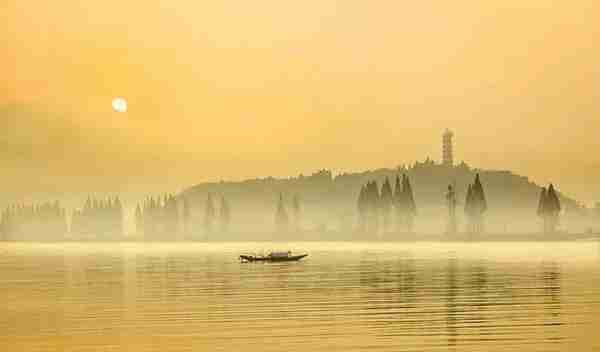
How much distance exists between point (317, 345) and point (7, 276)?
7188 cm

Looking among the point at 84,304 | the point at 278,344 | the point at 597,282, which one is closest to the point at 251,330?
the point at 278,344

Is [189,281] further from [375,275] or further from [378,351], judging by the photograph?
[378,351]

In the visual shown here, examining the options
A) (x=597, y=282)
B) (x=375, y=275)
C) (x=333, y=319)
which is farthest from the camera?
(x=375, y=275)

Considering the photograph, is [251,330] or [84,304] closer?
[251,330]

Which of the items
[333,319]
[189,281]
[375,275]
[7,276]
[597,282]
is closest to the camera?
[333,319]

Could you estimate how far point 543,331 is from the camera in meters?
44.6

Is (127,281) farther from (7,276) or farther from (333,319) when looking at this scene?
(333,319)

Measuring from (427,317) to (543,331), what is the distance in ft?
26.4

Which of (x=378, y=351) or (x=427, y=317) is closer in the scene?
(x=378, y=351)

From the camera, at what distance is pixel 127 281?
8981 cm

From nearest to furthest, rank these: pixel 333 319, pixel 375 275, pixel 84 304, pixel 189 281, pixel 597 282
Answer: pixel 333 319 < pixel 84 304 < pixel 597 282 < pixel 189 281 < pixel 375 275

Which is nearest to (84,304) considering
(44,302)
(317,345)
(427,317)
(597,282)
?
(44,302)

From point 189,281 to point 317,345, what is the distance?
49.8 m

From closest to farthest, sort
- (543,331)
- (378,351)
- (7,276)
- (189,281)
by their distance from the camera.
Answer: (378,351) → (543,331) → (189,281) → (7,276)
